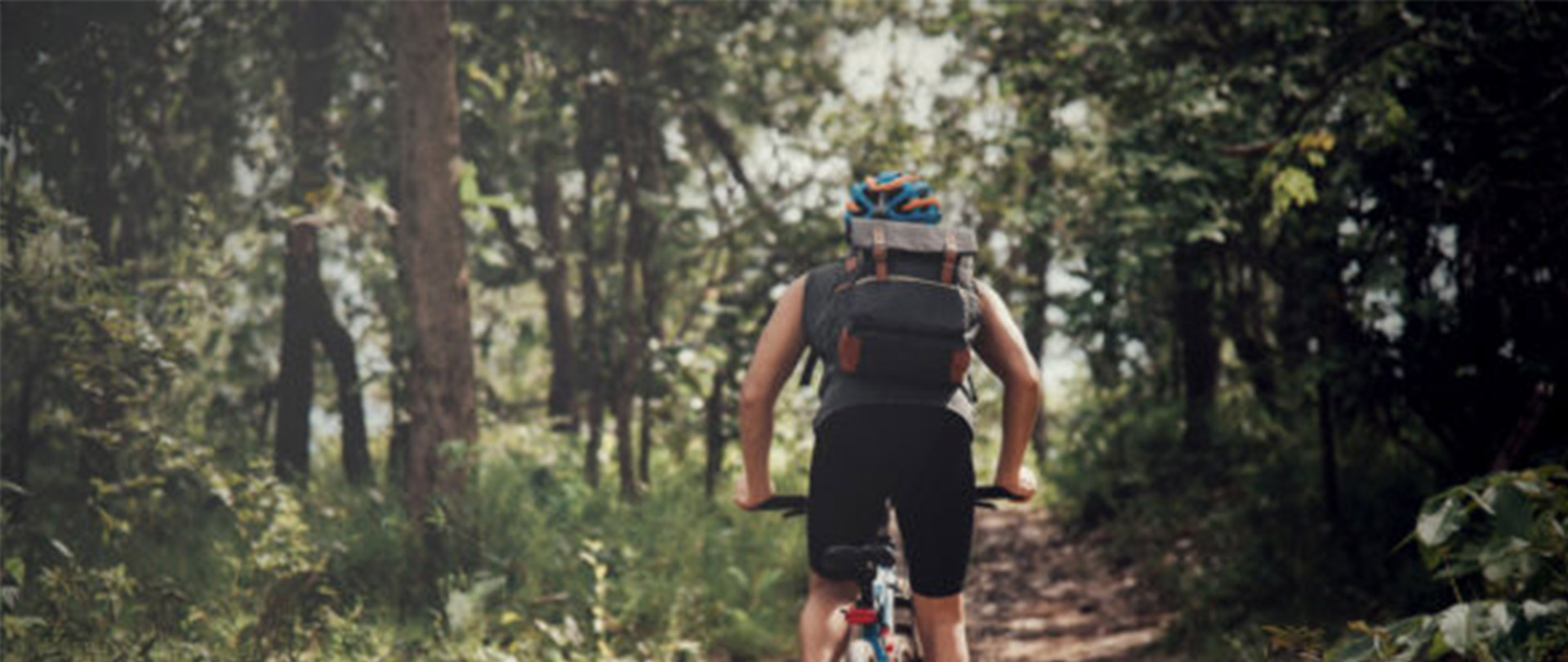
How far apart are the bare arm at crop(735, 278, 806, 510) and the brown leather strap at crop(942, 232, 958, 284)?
0.55 m

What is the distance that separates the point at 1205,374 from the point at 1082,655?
535 cm

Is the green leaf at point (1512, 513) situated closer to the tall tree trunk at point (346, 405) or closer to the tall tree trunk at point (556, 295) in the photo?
the tall tree trunk at point (346, 405)

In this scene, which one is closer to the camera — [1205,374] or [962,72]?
[1205,374]

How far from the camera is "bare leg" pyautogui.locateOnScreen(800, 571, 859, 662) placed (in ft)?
15.4

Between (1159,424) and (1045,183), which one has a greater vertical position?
(1045,183)

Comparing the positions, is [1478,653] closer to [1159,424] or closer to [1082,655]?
[1082,655]

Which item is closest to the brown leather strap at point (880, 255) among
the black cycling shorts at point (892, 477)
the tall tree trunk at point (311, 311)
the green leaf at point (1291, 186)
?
the black cycling shorts at point (892, 477)

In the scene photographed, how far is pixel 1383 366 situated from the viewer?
899cm

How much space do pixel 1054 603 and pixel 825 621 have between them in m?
6.52

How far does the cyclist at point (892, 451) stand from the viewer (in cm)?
463

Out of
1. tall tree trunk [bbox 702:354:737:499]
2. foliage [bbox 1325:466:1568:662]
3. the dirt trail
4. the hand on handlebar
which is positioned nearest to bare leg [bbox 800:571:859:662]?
the hand on handlebar

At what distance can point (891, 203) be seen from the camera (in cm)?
489

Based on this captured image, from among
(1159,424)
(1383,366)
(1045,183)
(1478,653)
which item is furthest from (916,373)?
(1159,424)

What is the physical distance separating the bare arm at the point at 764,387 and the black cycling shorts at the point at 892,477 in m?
0.22
